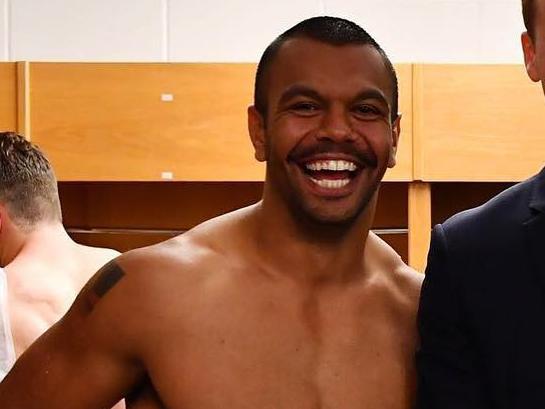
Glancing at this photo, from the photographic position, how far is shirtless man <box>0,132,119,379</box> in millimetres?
2482

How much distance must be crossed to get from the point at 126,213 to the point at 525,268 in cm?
244

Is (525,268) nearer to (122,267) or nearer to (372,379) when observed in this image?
(372,379)

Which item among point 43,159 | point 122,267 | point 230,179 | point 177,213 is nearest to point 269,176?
point 122,267

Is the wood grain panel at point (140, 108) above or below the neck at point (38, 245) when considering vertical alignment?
above

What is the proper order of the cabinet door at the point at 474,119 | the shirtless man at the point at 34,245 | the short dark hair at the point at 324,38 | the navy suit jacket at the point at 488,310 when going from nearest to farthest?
the navy suit jacket at the point at 488,310, the short dark hair at the point at 324,38, the shirtless man at the point at 34,245, the cabinet door at the point at 474,119

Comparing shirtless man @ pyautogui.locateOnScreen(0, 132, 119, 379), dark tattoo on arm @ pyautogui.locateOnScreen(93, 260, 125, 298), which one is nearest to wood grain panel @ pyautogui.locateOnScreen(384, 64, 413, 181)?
shirtless man @ pyautogui.locateOnScreen(0, 132, 119, 379)

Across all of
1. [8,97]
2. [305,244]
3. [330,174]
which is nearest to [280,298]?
[305,244]

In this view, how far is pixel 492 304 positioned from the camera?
134cm

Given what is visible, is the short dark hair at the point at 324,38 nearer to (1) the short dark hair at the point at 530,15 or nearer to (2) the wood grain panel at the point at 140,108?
(1) the short dark hair at the point at 530,15

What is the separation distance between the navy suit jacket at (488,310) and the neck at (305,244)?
0.43 ft

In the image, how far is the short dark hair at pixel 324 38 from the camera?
4.73ft

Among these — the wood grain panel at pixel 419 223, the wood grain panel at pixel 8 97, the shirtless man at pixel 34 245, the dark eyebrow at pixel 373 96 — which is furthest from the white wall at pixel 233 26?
the dark eyebrow at pixel 373 96

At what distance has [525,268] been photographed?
1.34m

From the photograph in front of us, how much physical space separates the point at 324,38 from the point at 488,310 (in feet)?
1.43
